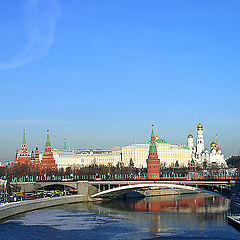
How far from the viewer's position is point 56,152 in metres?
141

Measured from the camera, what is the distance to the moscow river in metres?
37.6

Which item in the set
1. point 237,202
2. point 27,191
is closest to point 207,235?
point 237,202

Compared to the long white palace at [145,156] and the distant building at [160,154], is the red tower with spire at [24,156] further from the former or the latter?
the distant building at [160,154]

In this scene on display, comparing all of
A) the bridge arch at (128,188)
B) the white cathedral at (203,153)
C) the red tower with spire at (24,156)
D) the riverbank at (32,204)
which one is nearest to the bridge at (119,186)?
the bridge arch at (128,188)

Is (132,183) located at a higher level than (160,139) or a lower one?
lower

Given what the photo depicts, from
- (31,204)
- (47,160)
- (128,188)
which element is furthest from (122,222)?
(47,160)

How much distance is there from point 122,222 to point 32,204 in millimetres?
11543

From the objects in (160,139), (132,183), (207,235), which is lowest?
(207,235)

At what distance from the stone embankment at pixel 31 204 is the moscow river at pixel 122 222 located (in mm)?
711

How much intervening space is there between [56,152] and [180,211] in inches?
3628

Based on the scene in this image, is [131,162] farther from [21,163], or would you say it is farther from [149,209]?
[149,209]

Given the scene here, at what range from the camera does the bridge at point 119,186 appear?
53644mm

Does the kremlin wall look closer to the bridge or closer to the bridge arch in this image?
the bridge

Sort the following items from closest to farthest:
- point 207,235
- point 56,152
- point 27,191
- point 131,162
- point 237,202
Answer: point 207,235 → point 237,202 → point 27,191 → point 131,162 → point 56,152
